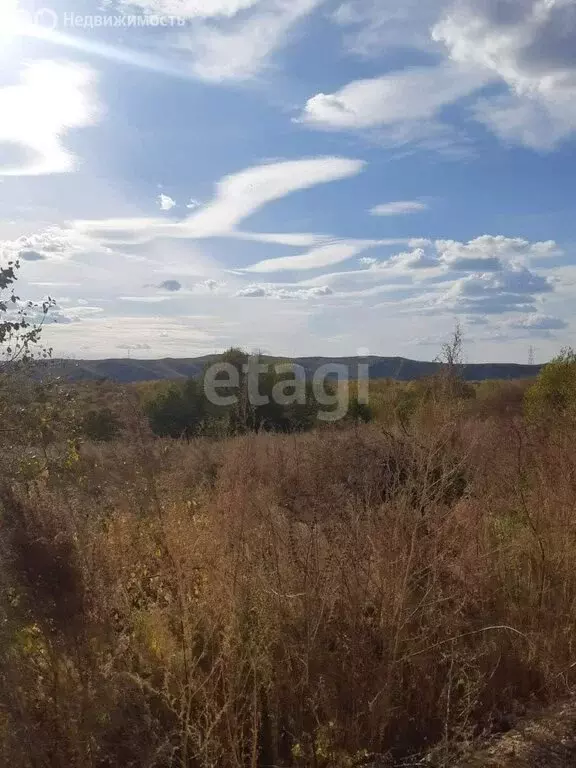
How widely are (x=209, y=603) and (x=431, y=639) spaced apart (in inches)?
49.5

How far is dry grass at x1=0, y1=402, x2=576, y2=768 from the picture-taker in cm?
310

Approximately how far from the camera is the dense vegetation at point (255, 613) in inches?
122

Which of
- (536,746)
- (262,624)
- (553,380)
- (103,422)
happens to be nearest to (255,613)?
(262,624)

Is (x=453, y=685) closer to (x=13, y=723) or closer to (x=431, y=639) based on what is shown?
(x=431, y=639)

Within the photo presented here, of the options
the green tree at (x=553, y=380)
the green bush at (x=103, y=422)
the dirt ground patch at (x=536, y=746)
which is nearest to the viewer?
the dirt ground patch at (x=536, y=746)

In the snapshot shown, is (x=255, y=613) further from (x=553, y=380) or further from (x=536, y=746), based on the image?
(x=553, y=380)

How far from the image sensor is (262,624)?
3.55 meters

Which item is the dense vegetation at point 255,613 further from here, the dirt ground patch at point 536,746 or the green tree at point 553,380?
the green tree at point 553,380

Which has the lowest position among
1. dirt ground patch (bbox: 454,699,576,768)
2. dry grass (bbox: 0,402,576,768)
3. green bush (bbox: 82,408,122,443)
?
dirt ground patch (bbox: 454,699,576,768)

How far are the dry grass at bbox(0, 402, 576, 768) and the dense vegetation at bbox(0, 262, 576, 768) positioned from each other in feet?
0.04

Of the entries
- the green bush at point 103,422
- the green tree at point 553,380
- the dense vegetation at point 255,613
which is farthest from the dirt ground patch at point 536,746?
the green tree at point 553,380

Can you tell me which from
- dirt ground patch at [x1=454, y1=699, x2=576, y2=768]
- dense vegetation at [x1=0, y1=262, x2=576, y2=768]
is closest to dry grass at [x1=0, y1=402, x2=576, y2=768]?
dense vegetation at [x1=0, y1=262, x2=576, y2=768]

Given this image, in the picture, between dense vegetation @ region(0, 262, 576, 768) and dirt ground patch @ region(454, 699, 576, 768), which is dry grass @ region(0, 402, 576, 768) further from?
dirt ground patch @ region(454, 699, 576, 768)

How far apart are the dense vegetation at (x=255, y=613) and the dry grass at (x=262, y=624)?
13mm
